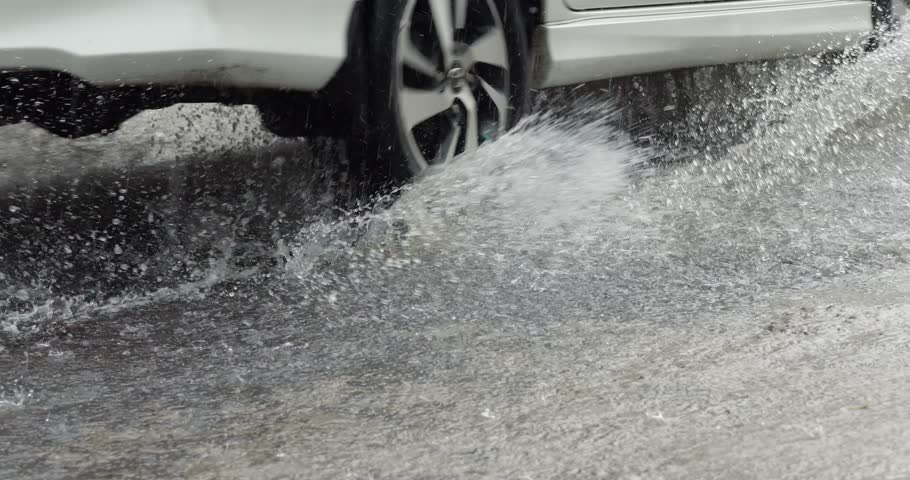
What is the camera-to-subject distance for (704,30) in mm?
4637

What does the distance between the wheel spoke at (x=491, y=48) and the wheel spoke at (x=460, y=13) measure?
72 millimetres

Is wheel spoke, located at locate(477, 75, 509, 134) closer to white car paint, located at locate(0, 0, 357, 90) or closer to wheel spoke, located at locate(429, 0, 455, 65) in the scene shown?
wheel spoke, located at locate(429, 0, 455, 65)

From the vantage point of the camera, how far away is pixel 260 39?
10.5ft

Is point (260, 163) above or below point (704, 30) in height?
below

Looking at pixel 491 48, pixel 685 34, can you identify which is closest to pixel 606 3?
pixel 685 34

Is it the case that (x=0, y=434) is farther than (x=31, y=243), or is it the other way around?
(x=31, y=243)

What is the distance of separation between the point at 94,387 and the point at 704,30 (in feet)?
9.45

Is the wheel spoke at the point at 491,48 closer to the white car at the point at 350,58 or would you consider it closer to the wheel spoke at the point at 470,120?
the white car at the point at 350,58

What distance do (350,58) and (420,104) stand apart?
0.90 ft

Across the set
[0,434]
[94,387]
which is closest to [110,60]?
[94,387]

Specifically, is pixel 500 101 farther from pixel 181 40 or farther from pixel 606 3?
pixel 181 40

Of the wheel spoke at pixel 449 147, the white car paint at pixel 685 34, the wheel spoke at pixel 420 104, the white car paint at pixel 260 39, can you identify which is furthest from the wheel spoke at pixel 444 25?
the white car paint at pixel 685 34

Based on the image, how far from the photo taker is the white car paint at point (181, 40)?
9.25ft

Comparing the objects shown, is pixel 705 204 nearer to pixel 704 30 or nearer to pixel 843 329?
pixel 704 30
